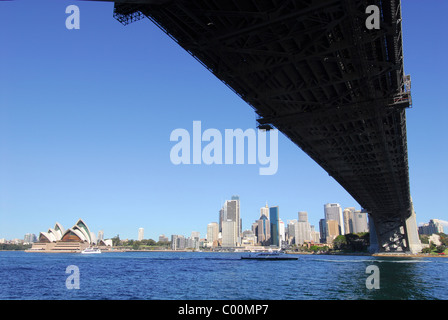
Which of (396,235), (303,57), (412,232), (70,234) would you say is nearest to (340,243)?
(396,235)

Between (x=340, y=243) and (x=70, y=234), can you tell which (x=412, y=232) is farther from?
(x=70, y=234)

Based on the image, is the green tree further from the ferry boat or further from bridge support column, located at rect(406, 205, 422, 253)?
bridge support column, located at rect(406, 205, 422, 253)

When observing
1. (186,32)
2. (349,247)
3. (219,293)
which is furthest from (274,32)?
(349,247)

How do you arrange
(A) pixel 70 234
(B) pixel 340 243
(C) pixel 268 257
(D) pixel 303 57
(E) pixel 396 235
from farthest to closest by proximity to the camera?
(A) pixel 70 234
(B) pixel 340 243
(C) pixel 268 257
(E) pixel 396 235
(D) pixel 303 57

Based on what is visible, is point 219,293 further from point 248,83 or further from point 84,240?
point 84,240

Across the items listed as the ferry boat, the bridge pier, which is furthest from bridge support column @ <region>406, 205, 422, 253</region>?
the ferry boat

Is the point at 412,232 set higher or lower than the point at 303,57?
lower

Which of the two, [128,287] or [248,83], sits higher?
[248,83]
